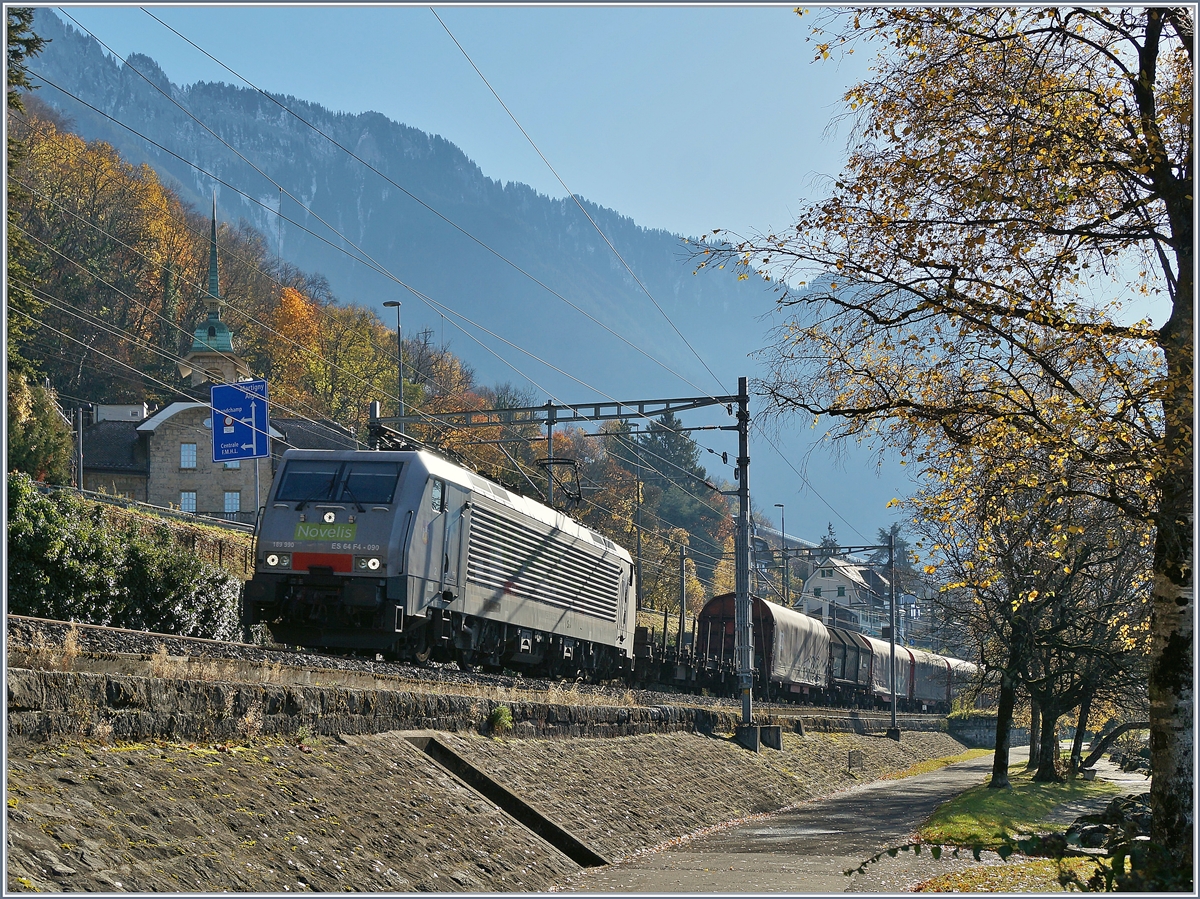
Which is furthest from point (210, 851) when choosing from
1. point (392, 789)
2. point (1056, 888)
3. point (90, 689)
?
point (1056, 888)

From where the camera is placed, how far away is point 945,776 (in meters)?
38.2

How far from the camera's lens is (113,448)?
57.4 meters

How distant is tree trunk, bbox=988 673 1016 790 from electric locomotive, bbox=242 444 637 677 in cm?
1286

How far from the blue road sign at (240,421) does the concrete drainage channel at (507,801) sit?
1878 centimetres

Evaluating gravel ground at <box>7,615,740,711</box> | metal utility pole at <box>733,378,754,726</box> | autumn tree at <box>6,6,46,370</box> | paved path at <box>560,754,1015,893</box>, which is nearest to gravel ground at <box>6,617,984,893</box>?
gravel ground at <box>7,615,740,711</box>

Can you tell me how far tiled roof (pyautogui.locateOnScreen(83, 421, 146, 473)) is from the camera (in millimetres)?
57031

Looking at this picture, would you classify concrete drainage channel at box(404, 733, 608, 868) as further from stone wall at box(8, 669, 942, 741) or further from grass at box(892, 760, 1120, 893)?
grass at box(892, 760, 1120, 893)

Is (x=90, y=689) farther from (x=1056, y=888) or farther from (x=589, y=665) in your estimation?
(x=589, y=665)

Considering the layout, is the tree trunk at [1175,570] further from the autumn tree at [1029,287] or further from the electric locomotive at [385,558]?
the electric locomotive at [385,558]

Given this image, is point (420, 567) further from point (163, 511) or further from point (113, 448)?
point (113, 448)

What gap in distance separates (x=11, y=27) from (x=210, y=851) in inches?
1177

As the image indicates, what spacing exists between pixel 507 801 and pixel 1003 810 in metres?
13.4

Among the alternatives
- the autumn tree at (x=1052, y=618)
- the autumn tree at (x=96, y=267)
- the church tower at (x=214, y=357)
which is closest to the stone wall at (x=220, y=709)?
the autumn tree at (x=1052, y=618)

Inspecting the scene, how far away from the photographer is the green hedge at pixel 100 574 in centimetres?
2023
